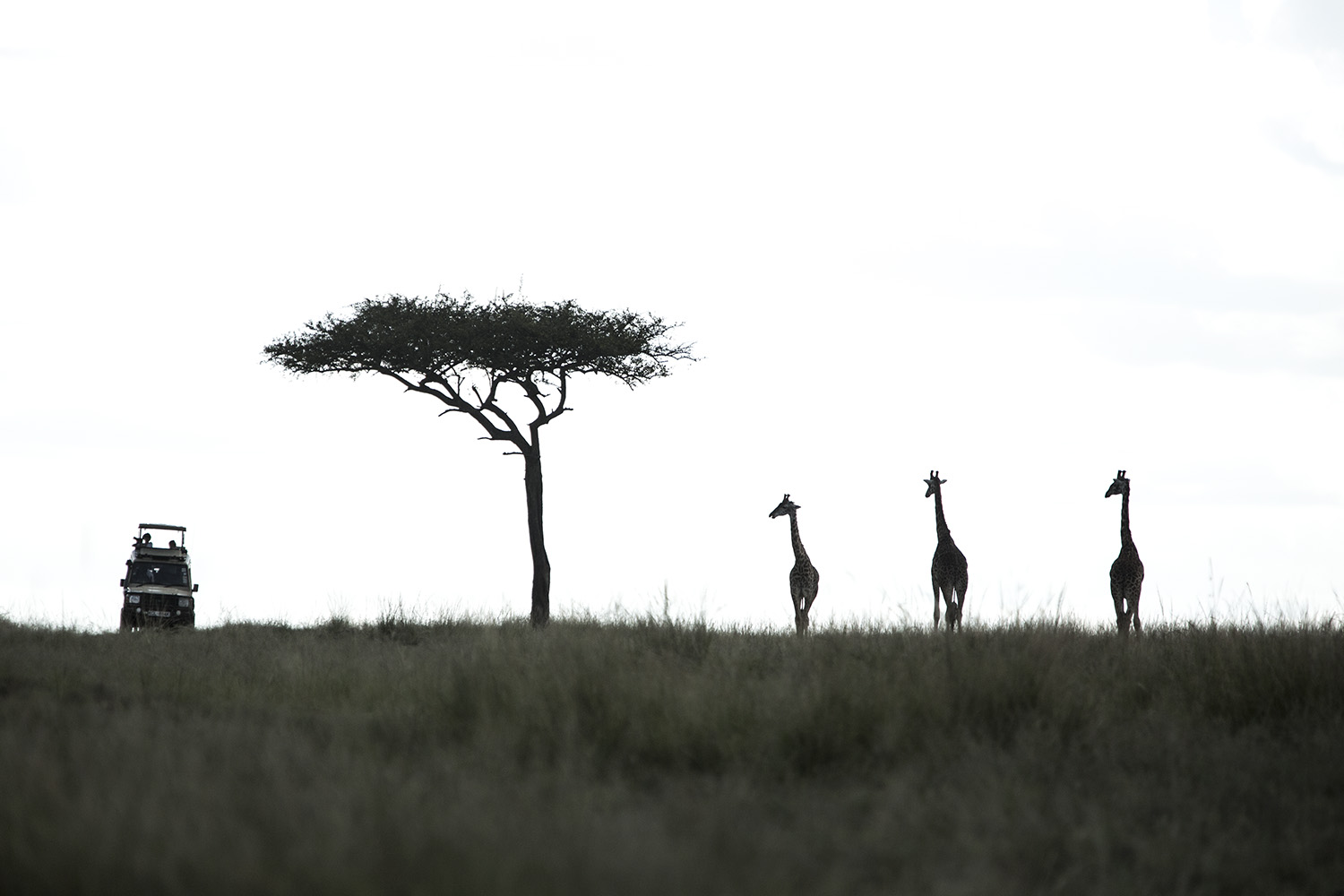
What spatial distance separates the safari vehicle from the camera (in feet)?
77.0

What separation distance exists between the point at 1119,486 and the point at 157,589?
60.1 feet

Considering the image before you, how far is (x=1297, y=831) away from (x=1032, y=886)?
1885 millimetres

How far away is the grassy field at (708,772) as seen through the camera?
471cm

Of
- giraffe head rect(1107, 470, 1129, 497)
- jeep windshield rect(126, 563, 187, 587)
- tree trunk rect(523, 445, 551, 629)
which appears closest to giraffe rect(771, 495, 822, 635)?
giraffe head rect(1107, 470, 1129, 497)

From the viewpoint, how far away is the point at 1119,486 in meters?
16.2

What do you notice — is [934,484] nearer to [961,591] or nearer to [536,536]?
[961,591]

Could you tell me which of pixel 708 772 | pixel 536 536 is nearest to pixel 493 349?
pixel 536 536

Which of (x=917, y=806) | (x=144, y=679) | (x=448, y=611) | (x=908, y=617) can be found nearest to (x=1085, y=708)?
(x=917, y=806)

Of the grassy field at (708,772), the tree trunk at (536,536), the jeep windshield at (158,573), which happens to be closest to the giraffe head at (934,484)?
the grassy field at (708,772)

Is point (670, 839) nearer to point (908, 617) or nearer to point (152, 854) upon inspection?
point (152, 854)

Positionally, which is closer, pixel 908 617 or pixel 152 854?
pixel 152 854

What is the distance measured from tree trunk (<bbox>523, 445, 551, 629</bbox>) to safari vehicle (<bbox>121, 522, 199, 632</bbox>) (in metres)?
7.05

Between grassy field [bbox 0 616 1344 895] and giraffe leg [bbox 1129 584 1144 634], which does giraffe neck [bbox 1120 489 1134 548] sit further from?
grassy field [bbox 0 616 1344 895]

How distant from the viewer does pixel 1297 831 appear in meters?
6.40
